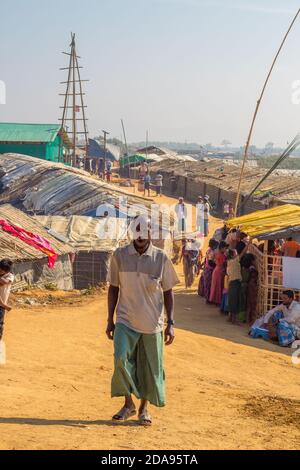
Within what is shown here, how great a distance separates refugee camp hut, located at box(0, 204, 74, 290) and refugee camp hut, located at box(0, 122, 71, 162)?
77.3ft

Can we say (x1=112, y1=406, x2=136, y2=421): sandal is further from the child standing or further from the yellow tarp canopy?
the yellow tarp canopy

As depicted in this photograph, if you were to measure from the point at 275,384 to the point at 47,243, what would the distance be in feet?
25.2

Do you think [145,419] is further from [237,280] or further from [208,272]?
[208,272]

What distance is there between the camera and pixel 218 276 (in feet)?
43.4

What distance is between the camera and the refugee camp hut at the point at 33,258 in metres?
13.6

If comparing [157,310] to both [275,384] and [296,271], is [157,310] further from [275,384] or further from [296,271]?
[296,271]

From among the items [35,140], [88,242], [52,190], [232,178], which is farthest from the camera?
[35,140]

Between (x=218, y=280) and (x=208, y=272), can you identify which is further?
(x=208, y=272)

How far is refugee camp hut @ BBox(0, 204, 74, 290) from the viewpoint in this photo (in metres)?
13.6

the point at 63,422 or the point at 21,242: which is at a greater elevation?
the point at 21,242

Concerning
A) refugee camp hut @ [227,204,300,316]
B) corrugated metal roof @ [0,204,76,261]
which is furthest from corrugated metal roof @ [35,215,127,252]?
refugee camp hut @ [227,204,300,316]

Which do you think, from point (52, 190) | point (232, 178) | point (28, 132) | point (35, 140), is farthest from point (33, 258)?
point (28, 132)

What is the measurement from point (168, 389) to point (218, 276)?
6.09 m
